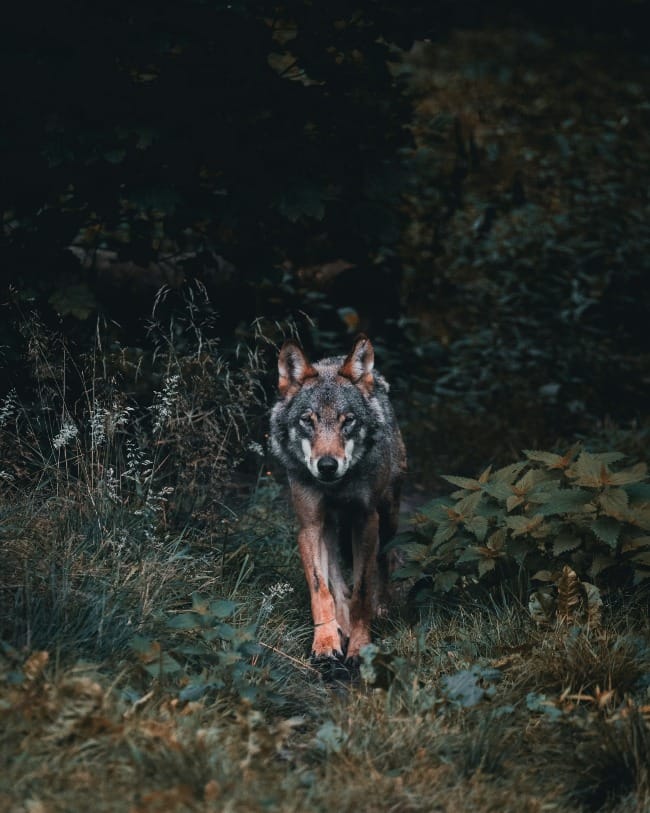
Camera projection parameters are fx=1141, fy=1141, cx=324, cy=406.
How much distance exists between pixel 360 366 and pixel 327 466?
34.6 inches

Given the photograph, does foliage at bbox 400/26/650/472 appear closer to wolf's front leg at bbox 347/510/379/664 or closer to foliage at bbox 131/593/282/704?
wolf's front leg at bbox 347/510/379/664

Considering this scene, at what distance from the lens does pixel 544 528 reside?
233 inches

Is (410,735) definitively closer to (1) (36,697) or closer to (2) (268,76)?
(1) (36,697)

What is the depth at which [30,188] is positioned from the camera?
277 inches

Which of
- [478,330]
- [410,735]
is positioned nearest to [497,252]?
[478,330]

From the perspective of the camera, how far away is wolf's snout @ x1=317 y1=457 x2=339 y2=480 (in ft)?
19.3

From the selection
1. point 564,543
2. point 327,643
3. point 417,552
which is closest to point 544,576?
point 564,543

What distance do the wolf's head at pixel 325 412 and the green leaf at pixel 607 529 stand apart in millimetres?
1313

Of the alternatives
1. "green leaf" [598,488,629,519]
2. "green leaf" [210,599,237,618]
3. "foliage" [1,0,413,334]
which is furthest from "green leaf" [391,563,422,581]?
"foliage" [1,0,413,334]

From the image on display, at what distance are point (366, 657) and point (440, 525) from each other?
60.8 inches

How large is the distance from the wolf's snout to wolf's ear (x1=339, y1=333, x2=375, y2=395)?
0.73 metres

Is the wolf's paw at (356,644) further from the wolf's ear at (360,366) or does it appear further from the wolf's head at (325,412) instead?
the wolf's ear at (360,366)

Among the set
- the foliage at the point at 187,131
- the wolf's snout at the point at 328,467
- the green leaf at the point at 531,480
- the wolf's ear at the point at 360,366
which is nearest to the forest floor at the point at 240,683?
the green leaf at the point at 531,480

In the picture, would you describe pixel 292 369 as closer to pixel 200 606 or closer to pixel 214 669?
pixel 200 606
